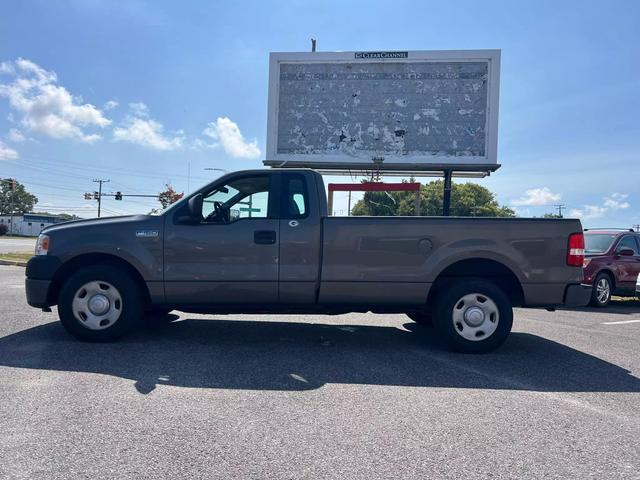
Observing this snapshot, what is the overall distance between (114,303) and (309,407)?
111 inches

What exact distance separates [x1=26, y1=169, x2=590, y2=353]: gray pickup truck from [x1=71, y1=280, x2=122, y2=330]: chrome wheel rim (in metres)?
0.01

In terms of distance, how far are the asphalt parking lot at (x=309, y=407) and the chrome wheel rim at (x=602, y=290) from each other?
420 cm

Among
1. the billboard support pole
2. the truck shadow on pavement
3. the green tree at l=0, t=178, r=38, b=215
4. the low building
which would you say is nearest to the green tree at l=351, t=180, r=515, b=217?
the billboard support pole

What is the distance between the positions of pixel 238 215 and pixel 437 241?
7.39ft

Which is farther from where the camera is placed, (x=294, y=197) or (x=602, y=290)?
(x=602, y=290)

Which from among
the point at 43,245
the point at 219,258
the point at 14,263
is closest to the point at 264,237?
the point at 219,258

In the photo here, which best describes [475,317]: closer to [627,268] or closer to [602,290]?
[602,290]

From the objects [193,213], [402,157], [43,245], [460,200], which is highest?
[460,200]

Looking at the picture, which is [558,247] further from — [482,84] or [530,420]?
[482,84]

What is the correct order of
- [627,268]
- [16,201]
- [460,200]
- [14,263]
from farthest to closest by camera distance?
[16,201], [460,200], [14,263], [627,268]

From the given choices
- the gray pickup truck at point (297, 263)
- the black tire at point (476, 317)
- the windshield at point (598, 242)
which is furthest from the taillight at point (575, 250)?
the windshield at point (598, 242)

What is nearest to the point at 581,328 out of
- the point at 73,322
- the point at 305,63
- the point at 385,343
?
the point at 385,343

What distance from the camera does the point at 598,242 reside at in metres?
10.4

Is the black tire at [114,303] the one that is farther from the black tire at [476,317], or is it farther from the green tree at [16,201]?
the green tree at [16,201]
